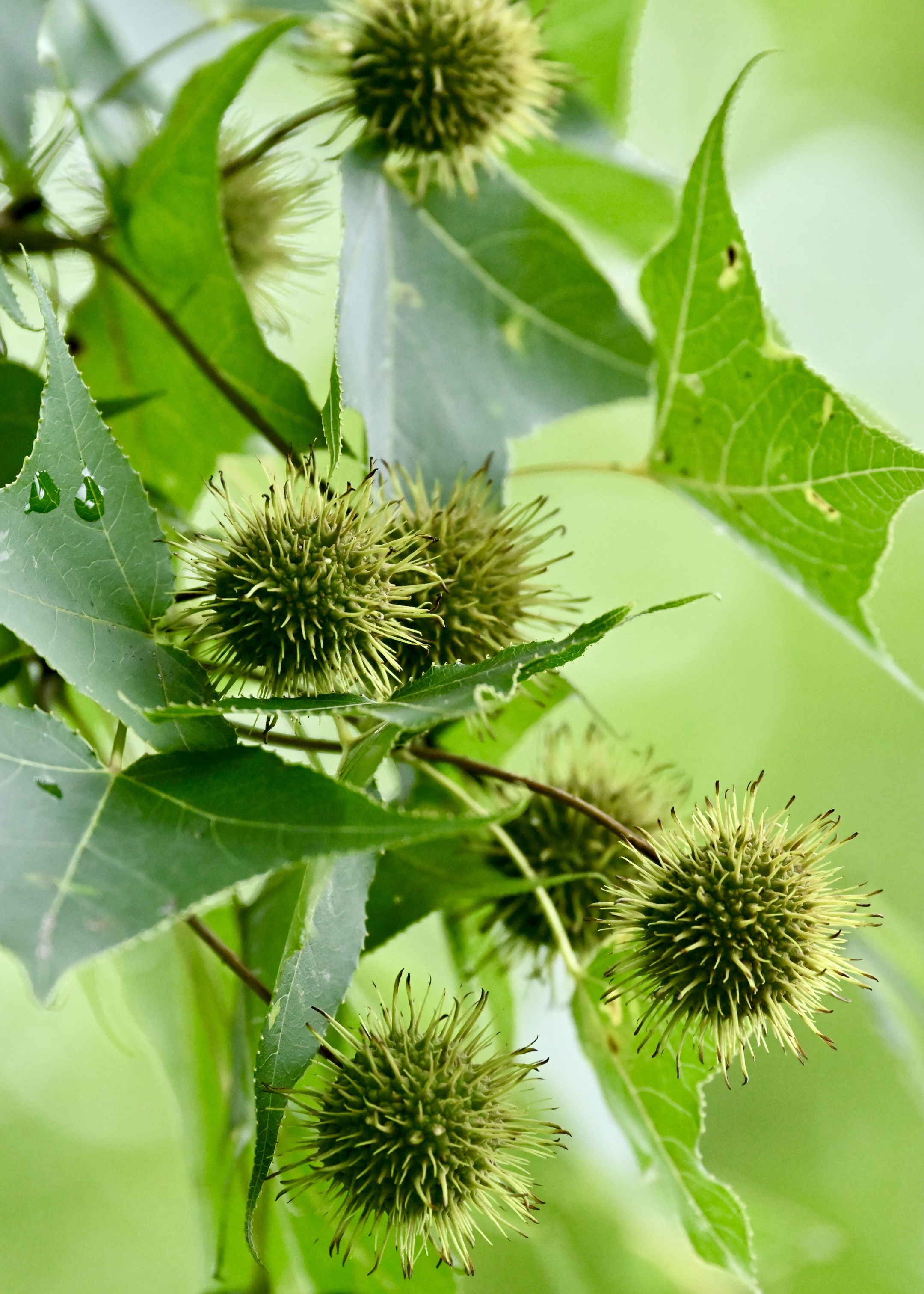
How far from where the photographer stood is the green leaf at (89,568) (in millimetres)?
794

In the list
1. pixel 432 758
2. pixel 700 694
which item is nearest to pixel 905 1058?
pixel 432 758

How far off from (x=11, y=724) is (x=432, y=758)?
384 millimetres

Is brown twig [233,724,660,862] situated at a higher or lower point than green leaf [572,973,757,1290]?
higher

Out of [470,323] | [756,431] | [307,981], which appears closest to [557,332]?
[470,323]

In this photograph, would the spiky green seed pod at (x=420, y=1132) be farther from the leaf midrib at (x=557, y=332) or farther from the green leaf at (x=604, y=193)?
the green leaf at (x=604, y=193)

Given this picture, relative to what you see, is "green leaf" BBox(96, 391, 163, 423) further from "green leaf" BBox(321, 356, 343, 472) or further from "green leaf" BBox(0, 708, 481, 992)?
"green leaf" BBox(0, 708, 481, 992)

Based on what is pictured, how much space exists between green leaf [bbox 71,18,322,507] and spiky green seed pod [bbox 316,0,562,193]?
92mm

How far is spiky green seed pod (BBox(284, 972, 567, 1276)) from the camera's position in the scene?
90cm

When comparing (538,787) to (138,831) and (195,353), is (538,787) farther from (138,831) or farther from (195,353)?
(195,353)

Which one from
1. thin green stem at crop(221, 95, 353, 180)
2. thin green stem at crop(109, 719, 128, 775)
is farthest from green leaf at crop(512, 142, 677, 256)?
thin green stem at crop(109, 719, 128, 775)

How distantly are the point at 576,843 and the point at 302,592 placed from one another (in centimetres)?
47

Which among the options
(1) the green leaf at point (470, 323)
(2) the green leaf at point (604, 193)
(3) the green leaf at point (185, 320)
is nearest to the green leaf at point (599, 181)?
(2) the green leaf at point (604, 193)

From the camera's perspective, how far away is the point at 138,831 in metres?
0.74

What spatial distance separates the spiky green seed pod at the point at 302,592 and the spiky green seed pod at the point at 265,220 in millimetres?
569
